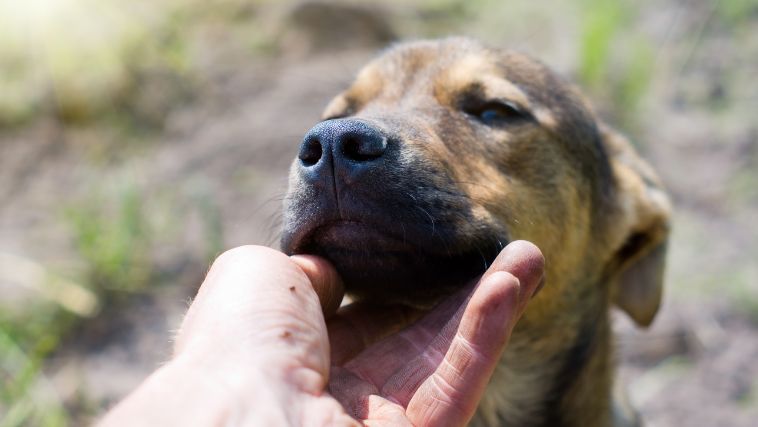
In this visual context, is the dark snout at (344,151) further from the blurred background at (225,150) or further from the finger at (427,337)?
the blurred background at (225,150)

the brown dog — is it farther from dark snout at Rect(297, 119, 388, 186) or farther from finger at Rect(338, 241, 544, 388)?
finger at Rect(338, 241, 544, 388)

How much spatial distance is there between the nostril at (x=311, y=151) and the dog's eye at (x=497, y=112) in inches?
42.7

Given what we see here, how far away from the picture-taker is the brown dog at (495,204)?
7.88 feet

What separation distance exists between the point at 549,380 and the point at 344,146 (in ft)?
5.14

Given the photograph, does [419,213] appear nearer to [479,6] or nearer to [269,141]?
[269,141]

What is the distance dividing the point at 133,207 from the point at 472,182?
3160 millimetres

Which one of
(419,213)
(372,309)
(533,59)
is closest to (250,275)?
(419,213)

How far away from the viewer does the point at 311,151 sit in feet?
8.00

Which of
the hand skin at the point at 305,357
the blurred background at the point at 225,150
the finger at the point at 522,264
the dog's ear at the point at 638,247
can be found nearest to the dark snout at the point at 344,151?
the hand skin at the point at 305,357

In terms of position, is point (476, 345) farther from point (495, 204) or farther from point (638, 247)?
point (638, 247)

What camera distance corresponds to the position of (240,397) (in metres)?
1.81

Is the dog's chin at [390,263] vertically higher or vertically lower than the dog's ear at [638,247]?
higher

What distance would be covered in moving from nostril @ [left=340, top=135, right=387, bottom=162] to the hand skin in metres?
0.36

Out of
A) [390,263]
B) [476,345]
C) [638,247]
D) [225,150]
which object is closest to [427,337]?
[390,263]
